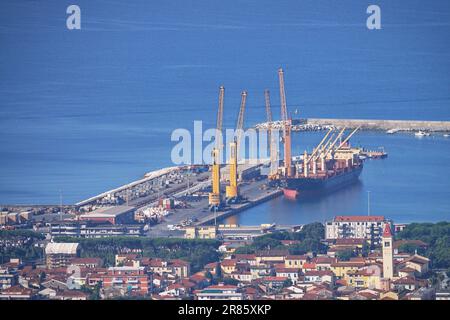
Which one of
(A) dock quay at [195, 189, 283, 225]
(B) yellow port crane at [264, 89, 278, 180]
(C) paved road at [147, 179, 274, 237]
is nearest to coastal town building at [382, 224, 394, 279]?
(C) paved road at [147, 179, 274, 237]

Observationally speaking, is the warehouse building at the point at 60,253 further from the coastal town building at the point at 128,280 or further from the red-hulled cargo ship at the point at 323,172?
the red-hulled cargo ship at the point at 323,172

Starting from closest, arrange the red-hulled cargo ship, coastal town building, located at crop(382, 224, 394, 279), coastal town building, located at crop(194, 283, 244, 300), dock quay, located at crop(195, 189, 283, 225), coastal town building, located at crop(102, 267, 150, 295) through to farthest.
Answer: coastal town building, located at crop(194, 283, 244, 300)
coastal town building, located at crop(102, 267, 150, 295)
coastal town building, located at crop(382, 224, 394, 279)
dock quay, located at crop(195, 189, 283, 225)
the red-hulled cargo ship

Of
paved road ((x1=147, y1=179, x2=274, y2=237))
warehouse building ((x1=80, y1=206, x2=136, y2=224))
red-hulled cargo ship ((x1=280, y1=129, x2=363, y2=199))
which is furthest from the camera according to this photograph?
red-hulled cargo ship ((x1=280, y1=129, x2=363, y2=199))

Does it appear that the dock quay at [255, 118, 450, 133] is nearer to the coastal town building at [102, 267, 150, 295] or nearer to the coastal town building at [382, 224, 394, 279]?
the coastal town building at [382, 224, 394, 279]

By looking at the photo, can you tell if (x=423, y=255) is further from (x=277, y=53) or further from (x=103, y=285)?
(x=277, y=53)
